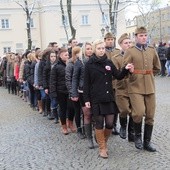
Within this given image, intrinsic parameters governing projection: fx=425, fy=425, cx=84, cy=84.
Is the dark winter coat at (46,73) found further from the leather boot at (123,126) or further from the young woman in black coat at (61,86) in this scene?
the leather boot at (123,126)

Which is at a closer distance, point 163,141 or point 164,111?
point 163,141

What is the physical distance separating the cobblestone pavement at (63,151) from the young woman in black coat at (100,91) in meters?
0.42

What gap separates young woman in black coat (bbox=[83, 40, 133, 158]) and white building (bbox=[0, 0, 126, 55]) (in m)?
45.2

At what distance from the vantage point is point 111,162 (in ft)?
21.8

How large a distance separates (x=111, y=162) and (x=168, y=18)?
289ft

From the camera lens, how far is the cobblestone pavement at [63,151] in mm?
6547

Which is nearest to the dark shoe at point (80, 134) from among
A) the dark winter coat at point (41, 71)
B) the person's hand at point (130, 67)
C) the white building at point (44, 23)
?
the person's hand at point (130, 67)

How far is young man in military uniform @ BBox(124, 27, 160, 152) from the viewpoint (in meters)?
7.06

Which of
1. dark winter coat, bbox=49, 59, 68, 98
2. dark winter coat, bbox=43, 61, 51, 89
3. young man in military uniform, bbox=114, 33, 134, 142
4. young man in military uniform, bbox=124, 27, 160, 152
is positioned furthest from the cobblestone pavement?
dark winter coat, bbox=43, 61, 51, 89

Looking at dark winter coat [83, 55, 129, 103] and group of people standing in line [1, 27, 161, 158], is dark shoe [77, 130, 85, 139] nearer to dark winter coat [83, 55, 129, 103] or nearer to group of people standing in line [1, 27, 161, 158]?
group of people standing in line [1, 27, 161, 158]

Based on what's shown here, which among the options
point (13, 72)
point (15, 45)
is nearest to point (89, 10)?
point (15, 45)

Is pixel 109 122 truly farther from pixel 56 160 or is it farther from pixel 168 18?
pixel 168 18

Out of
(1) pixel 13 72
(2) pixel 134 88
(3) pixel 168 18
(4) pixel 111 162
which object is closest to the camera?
(4) pixel 111 162

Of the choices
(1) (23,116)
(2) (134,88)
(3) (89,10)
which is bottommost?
(1) (23,116)
